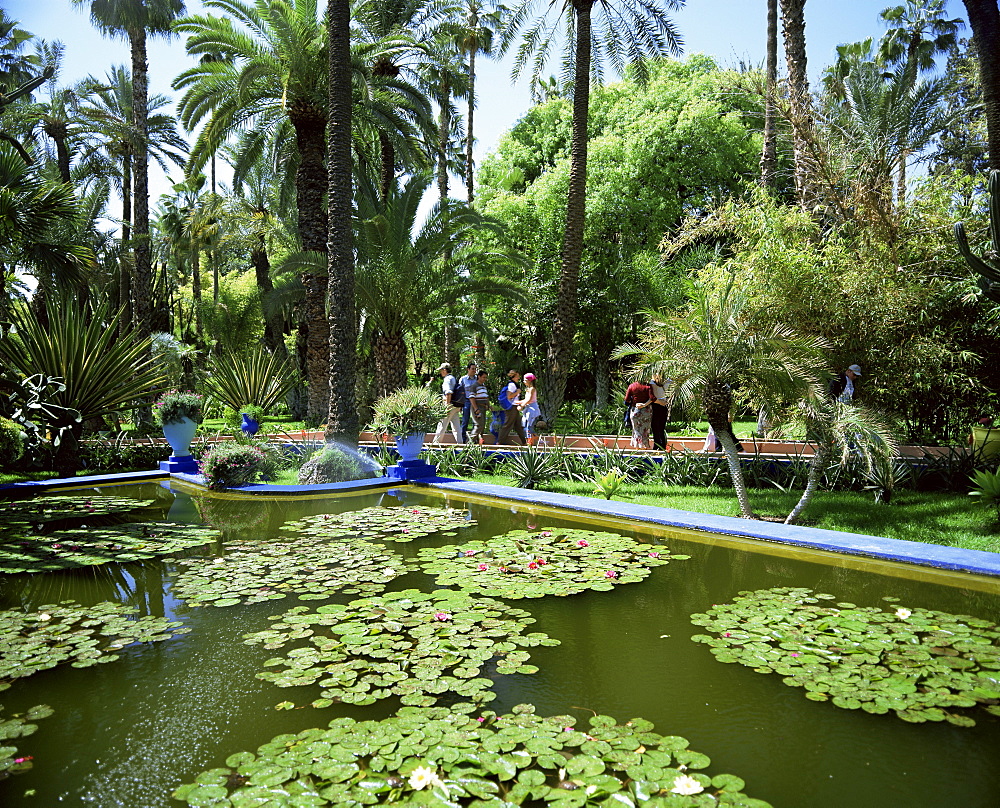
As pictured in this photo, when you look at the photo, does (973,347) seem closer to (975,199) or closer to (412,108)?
(975,199)

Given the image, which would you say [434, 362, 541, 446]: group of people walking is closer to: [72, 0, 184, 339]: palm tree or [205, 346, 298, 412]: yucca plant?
[205, 346, 298, 412]: yucca plant

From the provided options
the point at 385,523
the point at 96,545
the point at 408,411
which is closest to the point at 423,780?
the point at 385,523

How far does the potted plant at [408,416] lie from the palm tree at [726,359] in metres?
4.40

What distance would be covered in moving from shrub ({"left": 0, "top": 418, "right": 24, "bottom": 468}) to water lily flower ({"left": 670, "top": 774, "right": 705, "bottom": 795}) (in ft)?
36.5

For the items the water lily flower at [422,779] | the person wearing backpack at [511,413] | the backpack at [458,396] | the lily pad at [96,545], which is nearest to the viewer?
the water lily flower at [422,779]

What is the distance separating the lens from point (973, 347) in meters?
10.0

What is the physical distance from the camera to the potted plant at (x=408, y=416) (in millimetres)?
11312

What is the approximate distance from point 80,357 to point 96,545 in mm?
6538

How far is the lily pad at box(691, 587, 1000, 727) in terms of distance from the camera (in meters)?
3.47

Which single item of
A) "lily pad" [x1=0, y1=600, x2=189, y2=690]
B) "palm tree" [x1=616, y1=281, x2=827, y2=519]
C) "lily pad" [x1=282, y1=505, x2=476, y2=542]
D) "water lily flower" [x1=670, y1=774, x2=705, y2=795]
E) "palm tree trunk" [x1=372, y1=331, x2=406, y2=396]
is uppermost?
"palm tree trunk" [x1=372, y1=331, x2=406, y2=396]

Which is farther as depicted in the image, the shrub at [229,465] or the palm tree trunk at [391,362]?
the palm tree trunk at [391,362]

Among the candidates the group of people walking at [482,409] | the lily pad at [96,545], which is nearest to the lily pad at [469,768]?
the lily pad at [96,545]

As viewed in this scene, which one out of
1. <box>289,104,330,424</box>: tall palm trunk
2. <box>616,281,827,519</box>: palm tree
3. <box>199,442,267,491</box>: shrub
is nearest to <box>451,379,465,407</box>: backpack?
<box>199,442,267,491</box>: shrub

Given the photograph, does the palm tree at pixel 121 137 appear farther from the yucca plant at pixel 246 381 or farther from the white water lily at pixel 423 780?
the white water lily at pixel 423 780
